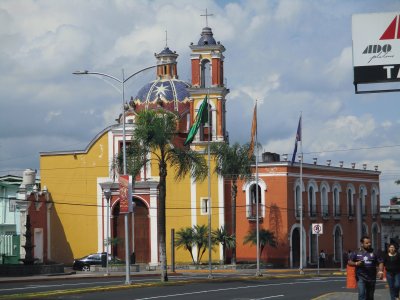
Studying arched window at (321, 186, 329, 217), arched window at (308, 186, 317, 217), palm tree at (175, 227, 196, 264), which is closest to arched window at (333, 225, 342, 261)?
arched window at (321, 186, 329, 217)

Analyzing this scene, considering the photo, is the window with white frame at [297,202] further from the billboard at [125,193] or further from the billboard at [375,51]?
the billboard at [375,51]

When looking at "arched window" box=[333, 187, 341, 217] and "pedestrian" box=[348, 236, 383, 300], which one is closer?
"pedestrian" box=[348, 236, 383, 300]

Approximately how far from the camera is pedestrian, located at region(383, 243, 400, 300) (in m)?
25.3

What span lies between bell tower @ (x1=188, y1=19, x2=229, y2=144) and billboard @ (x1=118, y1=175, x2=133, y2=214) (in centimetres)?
3747

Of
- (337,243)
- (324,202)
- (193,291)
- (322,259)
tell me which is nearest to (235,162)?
(322,259)

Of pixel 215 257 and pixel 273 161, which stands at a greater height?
pixel 273 161

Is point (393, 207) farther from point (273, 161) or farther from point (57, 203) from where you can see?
point (57, 203)

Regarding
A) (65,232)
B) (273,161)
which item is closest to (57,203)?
(65,232)

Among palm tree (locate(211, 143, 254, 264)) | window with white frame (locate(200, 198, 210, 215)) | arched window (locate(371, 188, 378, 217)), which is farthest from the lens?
arched window (locate(371, 188, 378, 217))

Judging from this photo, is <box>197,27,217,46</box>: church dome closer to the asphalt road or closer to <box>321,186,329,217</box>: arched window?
<box>321,186,329,217</box>: arched window

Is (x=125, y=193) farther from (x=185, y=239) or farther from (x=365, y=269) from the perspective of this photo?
(x=185, y=239)

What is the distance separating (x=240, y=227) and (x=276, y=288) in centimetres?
3985

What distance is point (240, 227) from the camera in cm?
7994

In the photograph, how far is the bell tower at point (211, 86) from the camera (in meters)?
80.4
